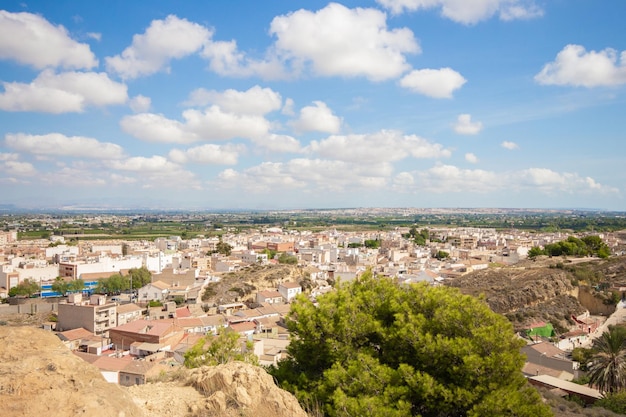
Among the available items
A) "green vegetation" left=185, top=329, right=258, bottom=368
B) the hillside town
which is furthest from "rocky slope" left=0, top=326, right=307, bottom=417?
the hillside town

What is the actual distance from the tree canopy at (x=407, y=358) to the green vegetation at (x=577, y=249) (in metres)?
49.5

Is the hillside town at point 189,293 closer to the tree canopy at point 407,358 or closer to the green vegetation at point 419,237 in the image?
the tree canopy at point 407,358

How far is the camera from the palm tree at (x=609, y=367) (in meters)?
15.3

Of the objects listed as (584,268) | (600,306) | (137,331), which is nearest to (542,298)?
(600,306)

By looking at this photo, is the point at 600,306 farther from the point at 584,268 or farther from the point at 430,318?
the point at 430,318

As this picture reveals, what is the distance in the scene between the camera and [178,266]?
5238 cm

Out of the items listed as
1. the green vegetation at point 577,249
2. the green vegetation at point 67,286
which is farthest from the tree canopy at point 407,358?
the green vegetation at point 577,249

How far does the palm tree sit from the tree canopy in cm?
945

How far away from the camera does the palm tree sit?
50.3 feet

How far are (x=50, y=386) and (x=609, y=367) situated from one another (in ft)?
55.5

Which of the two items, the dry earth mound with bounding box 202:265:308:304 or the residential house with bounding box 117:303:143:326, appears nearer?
the residential house with bounding box 117:303:143:326

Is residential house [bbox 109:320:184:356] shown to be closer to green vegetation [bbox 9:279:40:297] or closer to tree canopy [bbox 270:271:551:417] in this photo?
tree canopy [bbox 270:271:551:417]

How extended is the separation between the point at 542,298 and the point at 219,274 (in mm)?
30989

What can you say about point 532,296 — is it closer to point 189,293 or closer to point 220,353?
point 189,293
